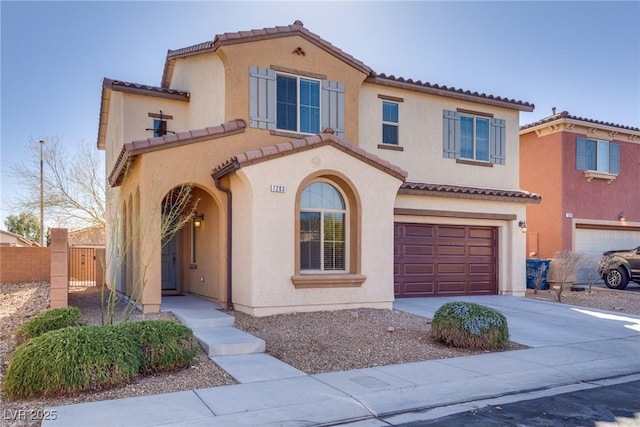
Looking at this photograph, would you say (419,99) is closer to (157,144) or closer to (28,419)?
(157,144)

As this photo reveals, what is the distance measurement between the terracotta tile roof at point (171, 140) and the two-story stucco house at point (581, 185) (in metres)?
13.8

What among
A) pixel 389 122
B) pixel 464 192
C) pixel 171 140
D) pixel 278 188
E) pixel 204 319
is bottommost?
pixel 204 319

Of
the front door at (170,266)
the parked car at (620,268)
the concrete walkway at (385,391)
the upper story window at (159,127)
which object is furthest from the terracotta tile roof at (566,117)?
the front door at (170,266)

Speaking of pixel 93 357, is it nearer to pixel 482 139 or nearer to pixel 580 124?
pixel 482 139

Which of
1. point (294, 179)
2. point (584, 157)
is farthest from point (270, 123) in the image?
point (584, 157)

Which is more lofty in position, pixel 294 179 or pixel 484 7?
pixel 484 7

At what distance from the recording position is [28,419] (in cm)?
556

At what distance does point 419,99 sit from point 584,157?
30.1 ft

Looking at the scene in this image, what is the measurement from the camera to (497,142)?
17.5 metres

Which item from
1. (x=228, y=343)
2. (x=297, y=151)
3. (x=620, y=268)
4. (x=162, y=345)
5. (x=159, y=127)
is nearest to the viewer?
(x=162, y=345)

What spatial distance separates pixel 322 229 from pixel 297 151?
200cm

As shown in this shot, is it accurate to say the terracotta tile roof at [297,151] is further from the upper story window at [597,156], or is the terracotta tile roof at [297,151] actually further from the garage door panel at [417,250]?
the upper story window at [597,156]

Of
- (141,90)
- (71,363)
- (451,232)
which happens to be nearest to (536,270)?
(451,232)

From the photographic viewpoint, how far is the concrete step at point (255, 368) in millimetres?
7297
